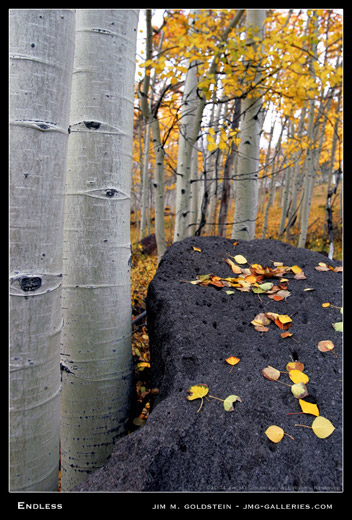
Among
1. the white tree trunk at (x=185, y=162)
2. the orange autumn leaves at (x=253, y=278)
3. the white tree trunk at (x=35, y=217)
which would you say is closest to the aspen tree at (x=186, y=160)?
the white tree trunk at (x=185, y=162)

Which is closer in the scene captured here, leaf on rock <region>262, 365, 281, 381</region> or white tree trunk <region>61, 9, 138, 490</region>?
leaf on rock <region>262, 365, 281, 381</region>

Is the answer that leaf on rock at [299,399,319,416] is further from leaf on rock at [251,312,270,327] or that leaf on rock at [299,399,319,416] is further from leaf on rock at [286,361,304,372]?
leaf on rock at [251,312,270,327]

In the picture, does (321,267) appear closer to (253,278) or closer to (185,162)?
(253,278)

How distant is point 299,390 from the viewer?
1234mm

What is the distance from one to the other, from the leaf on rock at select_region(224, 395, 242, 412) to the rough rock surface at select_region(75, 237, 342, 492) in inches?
0.7

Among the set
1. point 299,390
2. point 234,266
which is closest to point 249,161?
point 234,266

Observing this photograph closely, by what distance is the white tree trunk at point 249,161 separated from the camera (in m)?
3.58

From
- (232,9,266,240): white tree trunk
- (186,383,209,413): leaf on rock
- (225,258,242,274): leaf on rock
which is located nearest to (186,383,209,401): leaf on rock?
(186,383,209,413): leaf on rock

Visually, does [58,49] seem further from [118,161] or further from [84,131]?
[118,161]

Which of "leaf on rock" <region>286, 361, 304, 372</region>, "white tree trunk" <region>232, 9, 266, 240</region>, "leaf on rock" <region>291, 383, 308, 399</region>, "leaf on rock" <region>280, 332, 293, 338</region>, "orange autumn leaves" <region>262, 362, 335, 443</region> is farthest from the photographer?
"white tree trunk" <region>232, 9, 266, 240</region>

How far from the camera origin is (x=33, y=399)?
3.54ft

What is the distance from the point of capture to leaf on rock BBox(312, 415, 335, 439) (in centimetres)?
108

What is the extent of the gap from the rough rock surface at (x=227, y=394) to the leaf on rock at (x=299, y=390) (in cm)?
3
